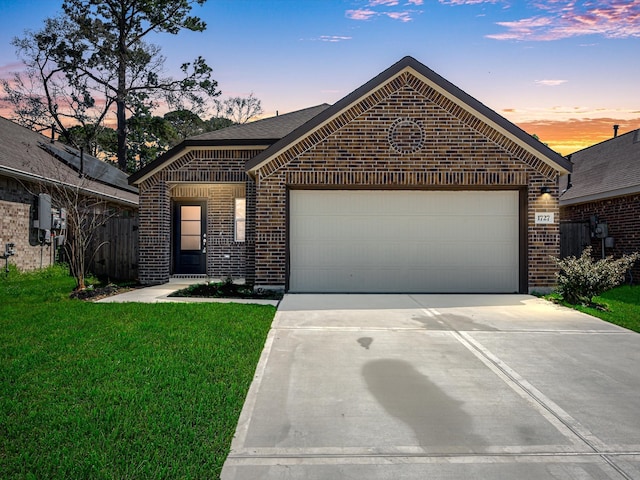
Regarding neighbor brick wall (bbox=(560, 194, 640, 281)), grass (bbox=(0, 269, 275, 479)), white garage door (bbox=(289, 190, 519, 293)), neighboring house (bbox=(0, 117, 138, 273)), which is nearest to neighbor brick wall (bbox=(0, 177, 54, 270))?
neighboring house (bbox=(0, 117, 138, 273))

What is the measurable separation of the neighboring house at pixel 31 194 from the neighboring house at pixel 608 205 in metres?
13.6

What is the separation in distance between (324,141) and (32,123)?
924 inches

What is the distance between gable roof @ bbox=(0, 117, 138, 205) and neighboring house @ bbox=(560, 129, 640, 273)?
14271 millimetres

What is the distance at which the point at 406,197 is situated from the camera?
10406mm

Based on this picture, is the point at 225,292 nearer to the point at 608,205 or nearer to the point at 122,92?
the point at 608,205

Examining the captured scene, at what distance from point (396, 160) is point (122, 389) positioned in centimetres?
764

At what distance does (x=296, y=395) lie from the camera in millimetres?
4238

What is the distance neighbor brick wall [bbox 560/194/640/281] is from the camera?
1204 cm

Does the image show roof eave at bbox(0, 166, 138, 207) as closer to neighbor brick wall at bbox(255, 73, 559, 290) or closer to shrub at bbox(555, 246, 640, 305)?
neighbor brick wall at bbox(255, 73, 559, 290)

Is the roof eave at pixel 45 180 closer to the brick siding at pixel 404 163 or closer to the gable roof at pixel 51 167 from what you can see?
the gable roof at pixel 51 167

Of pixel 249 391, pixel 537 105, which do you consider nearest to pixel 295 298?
pixel 249 391

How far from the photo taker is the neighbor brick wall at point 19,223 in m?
11.3

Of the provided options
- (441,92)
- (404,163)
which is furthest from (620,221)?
(404,163)

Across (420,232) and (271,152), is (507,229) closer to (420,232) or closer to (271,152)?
(420,232)
